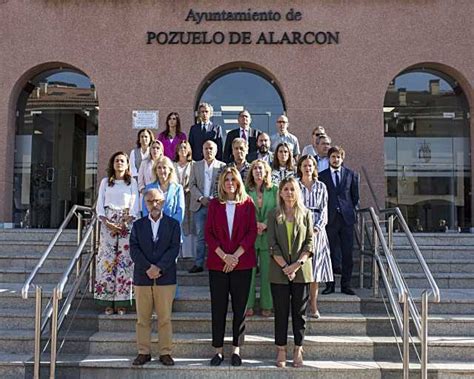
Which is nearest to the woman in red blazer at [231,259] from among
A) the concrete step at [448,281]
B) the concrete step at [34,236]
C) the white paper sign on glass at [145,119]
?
the concrete step at [448,281]

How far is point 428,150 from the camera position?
1105cm

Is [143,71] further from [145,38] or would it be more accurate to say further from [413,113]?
[413,113]

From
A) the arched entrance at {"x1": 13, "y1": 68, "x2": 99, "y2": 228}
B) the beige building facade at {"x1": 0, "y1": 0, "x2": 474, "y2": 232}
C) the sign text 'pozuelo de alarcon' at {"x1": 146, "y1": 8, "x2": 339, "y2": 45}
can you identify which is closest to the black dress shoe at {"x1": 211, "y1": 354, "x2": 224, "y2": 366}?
the beige building facade at {"x1": 0, "y1": 0, "x2": 474, "y2": 232}

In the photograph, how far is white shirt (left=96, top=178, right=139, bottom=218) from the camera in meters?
6.18

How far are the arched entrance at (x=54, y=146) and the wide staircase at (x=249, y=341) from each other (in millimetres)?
4179

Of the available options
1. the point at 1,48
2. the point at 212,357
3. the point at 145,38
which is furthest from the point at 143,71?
the point at 212,357

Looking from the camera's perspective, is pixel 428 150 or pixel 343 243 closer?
pixel 343 243

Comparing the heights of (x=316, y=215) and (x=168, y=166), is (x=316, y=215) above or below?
below

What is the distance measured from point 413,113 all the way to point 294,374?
7441 mm

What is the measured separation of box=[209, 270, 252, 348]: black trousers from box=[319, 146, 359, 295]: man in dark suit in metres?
1.59

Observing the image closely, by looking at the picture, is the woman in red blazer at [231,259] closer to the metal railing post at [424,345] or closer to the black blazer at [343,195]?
the black blazer at [343,195]

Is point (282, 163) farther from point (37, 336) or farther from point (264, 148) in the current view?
point (37, 336)

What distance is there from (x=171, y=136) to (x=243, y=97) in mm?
3364

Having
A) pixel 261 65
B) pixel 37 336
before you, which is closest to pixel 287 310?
pixel 37 336
